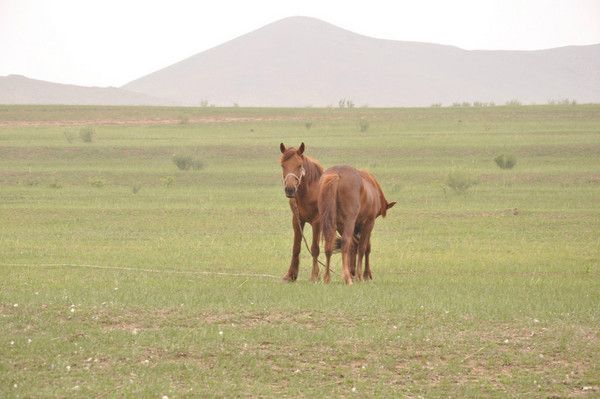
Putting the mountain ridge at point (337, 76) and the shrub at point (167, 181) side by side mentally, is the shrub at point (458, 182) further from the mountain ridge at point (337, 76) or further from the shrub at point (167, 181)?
the mountain ridge at point (337, 76)

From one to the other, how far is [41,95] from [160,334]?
11927 cm

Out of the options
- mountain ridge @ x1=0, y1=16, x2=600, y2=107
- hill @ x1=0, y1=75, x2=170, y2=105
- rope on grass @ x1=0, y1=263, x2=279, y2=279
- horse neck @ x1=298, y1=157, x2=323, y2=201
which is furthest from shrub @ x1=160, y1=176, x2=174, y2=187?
mountain ridge @ x1=0, y1=16, x2=600, y2=107

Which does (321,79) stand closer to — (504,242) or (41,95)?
(41,95)

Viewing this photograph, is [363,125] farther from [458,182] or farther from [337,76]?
[337,76]

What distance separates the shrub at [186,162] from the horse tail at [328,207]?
85.0 ft

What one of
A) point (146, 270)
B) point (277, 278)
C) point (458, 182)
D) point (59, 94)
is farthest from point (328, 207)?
point (59, 94)

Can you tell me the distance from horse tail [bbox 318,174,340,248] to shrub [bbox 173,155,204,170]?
85.0 feet

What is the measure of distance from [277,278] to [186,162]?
24.4 meters

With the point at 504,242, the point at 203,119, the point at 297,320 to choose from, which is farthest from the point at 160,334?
the point at 203,119

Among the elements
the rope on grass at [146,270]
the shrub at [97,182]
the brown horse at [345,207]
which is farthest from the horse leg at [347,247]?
the shrub at [97,182]

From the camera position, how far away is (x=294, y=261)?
16.0 m

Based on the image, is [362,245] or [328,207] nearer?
[328,207]

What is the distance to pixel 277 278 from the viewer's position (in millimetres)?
16812

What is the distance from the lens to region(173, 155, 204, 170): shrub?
134 ft
